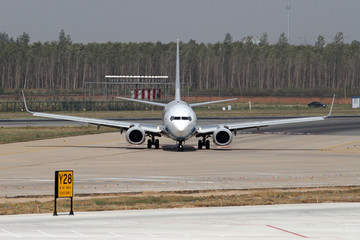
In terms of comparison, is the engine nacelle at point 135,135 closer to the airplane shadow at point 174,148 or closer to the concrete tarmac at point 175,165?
the concrete tarmac at point 175,165

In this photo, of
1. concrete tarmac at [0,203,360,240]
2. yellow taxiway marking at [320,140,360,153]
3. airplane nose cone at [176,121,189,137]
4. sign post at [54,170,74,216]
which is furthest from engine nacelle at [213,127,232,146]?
sign post at [54,170,74,216]

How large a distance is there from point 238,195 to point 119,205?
227 inches

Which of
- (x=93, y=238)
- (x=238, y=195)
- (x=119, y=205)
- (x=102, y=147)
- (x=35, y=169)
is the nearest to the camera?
(x=93, y=238)

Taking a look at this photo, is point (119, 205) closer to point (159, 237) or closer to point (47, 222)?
point (47, 222)

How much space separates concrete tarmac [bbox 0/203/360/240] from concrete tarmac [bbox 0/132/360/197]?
7157 millimetres

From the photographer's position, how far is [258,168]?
42.3 m

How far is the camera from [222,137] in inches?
2154

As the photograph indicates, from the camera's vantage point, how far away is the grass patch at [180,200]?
2667 centimetres

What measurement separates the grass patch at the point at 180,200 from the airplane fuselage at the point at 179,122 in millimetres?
20277

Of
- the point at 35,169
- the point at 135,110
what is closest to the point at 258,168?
the point at 35,169

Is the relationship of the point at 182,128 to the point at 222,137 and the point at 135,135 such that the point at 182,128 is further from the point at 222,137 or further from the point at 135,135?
the point at 135,135

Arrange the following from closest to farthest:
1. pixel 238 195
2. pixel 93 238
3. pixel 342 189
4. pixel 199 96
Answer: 1. pixel 93 238
2. pixel 238 195
3. pixel 342 189
4. pixel 199 96

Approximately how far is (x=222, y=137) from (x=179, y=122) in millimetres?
4485

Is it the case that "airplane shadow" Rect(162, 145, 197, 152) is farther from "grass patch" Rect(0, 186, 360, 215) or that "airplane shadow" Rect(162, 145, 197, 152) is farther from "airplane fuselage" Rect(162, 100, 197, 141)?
"grass patch" Rect(0, 186, 360, 215)
